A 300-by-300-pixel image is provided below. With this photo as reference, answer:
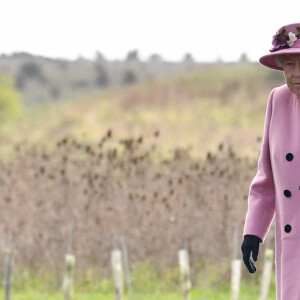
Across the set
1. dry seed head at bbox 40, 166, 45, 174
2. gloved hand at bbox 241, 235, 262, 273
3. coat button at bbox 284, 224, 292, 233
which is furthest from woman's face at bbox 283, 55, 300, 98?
dry seed head at bbox 40, 166, 45, 174

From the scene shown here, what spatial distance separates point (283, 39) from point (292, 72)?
0.56 ft

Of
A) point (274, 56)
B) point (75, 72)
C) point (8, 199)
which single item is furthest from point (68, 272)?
point (75, 72)

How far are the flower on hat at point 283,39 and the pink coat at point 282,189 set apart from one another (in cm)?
22

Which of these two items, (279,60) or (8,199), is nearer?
(279,60)

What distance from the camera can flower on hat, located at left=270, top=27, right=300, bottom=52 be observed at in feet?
15.1

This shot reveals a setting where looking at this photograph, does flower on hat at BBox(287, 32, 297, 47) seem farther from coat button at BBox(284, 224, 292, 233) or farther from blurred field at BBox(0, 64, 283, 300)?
blurred field at BBox(0, 64, 283, 300)

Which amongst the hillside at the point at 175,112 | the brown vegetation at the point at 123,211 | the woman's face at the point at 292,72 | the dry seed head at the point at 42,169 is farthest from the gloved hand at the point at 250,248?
the hillside at the point at 175,112

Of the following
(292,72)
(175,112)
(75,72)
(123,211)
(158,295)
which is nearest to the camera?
(292,72)

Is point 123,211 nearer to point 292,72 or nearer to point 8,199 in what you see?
point 8,199

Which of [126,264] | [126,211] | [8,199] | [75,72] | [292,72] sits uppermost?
[292,72]

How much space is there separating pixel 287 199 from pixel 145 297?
8629 mm

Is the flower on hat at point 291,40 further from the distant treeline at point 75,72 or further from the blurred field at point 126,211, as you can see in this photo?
the distant treeline at point 75,72

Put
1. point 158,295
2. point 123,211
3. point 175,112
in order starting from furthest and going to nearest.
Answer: point 175,112
point 123,211
point 158,295

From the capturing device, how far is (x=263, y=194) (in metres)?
4.80
